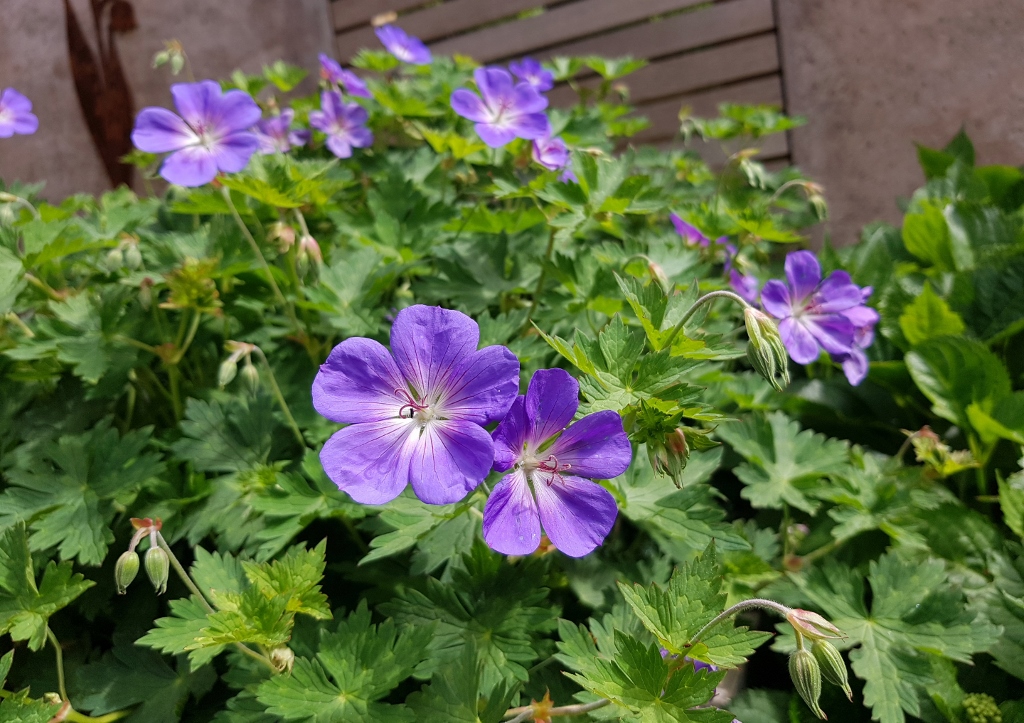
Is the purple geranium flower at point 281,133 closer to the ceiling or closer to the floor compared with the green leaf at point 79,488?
closer to the ceiling

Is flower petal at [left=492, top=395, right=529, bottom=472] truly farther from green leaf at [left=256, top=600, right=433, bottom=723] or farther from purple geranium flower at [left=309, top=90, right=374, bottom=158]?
purple geranium flower at [left=309, top=90, right=374, bottom=158]

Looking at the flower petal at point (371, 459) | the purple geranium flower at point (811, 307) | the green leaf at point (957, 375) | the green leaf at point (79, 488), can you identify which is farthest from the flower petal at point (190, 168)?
the green leaf at point (957, 375)

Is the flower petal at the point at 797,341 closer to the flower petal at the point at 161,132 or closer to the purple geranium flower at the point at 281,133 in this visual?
the flower petal at the point at 161,132

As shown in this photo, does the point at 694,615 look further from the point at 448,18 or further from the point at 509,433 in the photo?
the point at 448,18

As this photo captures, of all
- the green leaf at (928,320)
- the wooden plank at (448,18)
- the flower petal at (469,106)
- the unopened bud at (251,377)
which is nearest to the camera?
the unopened bud at (251,377)

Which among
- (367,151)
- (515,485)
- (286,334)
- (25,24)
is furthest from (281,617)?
(25,24)

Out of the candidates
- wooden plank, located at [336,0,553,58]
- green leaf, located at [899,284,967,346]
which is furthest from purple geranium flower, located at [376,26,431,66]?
green leaf, located at [899,284,967,346]
